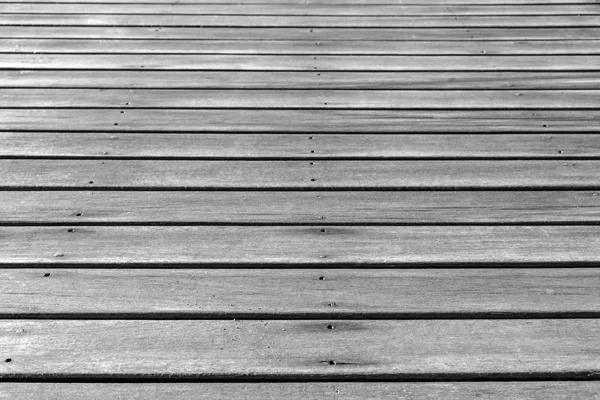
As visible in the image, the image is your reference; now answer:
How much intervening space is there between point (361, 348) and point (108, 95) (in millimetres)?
1211

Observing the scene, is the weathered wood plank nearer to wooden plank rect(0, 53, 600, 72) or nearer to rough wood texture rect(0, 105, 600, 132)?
wooden plank rect(0, 53, 600, 72)

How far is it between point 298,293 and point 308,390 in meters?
0.23

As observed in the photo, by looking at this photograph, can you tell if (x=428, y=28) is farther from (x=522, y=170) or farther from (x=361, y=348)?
(x=361, y=348)

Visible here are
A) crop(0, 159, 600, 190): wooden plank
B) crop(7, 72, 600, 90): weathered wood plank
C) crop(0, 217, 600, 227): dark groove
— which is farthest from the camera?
crop(7, 72, 600, 90): weathered wood plank

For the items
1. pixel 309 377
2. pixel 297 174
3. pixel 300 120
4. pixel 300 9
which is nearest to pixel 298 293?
pixel 309 377

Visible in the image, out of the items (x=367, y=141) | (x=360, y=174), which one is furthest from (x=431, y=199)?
(x=367, y=141)

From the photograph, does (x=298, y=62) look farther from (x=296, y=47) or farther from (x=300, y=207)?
(x=300, y=207)

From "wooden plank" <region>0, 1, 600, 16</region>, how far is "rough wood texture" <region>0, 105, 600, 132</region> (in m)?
0.85

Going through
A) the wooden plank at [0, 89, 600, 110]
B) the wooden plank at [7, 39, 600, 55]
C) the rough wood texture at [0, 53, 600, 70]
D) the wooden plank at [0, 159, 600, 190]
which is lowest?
the wooden plank at [0, 159, 600, 190]

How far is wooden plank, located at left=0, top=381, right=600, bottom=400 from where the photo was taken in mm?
1121

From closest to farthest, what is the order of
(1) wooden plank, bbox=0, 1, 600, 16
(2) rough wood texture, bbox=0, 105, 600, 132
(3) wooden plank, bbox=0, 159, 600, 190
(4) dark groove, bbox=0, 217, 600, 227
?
1. (4) dark groove, bbox=0, 217, 600, 227
2. (3) wooden plank, bbox=0, 159, 600, 190
3. (2) rough wood texture, bbox=0, 105, 600, 132
4. (1) wooden plank, bbox=0, 1, 600, 16

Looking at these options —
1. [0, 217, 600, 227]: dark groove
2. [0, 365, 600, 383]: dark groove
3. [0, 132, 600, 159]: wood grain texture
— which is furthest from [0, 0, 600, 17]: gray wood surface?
[0, 365, 600, 383]: dark groove

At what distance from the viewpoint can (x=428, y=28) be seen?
259cm

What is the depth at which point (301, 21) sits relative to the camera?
2.66 meters
